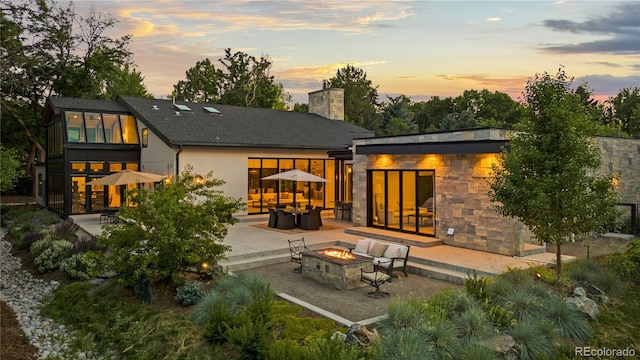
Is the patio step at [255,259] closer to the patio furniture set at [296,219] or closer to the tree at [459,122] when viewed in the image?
the patio furniture set at [296,219]

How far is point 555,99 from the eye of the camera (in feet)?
27.0

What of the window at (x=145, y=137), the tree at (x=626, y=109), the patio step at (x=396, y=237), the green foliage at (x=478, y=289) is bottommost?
the patio step at (x=396, y=237)

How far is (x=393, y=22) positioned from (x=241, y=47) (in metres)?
34.2

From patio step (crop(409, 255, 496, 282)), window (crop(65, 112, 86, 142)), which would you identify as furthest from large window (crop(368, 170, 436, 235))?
window (crop(65, 112, 86, 142))

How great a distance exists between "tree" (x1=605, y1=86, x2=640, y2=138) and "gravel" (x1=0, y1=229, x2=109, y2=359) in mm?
48020

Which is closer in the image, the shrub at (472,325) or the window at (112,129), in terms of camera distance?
the shrub at (472,325)

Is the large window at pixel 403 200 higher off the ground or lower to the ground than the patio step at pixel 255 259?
higher

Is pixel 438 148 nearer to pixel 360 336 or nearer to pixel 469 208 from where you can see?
pixel 469 208

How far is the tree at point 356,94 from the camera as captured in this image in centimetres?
5541

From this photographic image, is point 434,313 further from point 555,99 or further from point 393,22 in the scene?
point 393,22

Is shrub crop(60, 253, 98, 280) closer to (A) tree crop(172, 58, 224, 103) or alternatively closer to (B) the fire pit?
(B) the fire pit

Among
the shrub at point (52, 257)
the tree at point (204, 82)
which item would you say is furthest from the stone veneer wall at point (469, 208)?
the tree at point (204, 82)

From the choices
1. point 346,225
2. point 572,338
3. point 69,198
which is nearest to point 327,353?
point 572,338

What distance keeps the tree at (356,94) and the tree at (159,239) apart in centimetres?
4348
